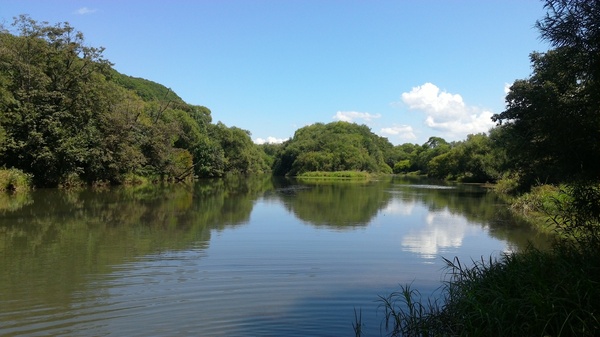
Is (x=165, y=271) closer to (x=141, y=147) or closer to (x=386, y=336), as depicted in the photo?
(x=386, y=336)

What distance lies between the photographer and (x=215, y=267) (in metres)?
9.15

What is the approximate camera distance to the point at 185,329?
223 inches

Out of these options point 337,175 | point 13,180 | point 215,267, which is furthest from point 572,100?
point 337,175

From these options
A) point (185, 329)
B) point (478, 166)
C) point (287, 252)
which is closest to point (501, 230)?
point (287, 252)

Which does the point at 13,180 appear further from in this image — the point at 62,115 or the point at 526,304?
the point at 526,304

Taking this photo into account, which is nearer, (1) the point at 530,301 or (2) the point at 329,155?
(1) the point at 530,301

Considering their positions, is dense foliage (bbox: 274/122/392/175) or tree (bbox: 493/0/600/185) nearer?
tree (bbox: 493/0/600/185)

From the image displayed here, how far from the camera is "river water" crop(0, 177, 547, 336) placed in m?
5.95

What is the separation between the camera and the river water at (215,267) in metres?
5.95

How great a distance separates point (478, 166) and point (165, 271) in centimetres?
6024

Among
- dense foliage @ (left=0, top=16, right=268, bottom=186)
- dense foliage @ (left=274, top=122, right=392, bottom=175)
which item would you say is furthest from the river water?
dense foliage @ (left=274, top=122, right=392, bottom=175)

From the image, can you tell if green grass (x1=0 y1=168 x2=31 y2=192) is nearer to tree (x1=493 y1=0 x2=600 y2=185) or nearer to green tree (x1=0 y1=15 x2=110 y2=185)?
green tree (x1=0 y1=15 x2=110 y2=185)

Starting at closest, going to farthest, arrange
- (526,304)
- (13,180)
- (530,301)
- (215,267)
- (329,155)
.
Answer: (530,301)
(526,304)
(215,267)
(13,180)
(329,155)

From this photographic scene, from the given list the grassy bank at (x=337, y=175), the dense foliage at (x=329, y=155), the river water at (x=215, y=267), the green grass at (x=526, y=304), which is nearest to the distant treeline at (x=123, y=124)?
the green grass at (x=526, y=304)
